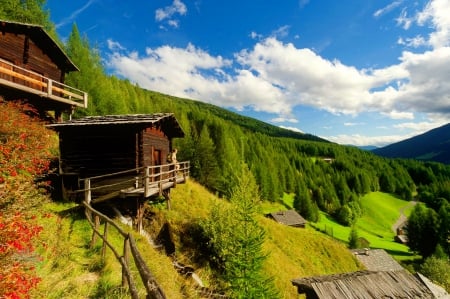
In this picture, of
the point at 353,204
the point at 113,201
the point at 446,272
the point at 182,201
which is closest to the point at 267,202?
the point at 353,204

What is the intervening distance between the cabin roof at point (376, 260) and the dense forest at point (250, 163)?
72.7 ft

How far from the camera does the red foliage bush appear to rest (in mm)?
6325

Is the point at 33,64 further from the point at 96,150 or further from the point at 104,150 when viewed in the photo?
the point at 104,150

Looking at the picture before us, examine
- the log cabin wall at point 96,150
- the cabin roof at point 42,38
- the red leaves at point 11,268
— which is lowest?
the red leaves at point 11,268

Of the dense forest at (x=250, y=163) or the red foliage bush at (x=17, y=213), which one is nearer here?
the red foliage bush at (x=17, y=213)

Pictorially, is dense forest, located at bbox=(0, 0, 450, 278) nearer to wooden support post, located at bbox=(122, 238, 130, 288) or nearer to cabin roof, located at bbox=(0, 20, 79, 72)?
cabin roof, located at bbox=(0, 20, 79, 72)

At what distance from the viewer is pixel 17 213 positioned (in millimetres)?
8141

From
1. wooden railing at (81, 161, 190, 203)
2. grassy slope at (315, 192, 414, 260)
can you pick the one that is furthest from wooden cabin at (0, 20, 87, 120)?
grassy slope at (315, 192, 414, 260)

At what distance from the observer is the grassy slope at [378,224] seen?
75.1 meters

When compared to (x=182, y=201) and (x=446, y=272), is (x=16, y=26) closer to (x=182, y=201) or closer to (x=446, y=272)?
(x=182, y=201)

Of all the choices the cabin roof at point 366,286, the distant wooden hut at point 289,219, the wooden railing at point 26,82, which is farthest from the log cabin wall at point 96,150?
the distant wooden hut at point 289,219

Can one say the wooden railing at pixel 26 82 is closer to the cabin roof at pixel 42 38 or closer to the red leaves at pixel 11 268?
the cabin roof at pixel 42 38

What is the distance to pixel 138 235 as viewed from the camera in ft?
49.3

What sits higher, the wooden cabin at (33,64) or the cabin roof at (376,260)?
the wooden cabin at (33,64)
